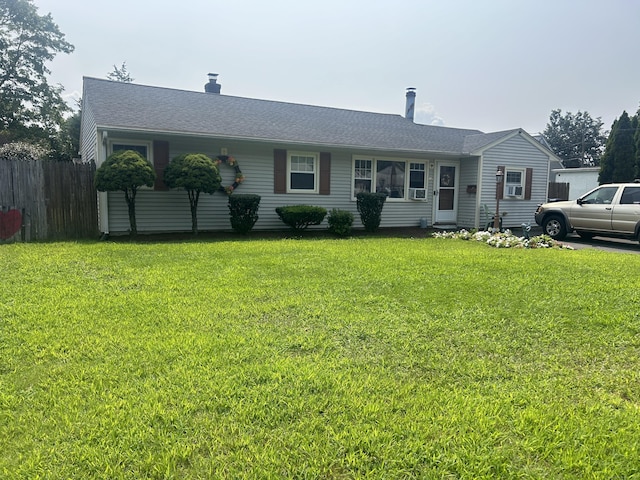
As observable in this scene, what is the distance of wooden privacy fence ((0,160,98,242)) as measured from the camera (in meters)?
9.35

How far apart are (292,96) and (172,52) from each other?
629cm

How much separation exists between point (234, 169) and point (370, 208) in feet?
13.4

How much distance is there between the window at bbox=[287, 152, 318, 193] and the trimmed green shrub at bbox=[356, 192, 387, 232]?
4.73 feet

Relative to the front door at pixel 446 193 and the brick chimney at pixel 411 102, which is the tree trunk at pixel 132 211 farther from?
the brick chimney at pixel 411 102

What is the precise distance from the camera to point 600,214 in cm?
1089

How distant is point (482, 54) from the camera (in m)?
12.0

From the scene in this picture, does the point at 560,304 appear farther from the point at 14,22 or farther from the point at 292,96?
the point at 14,22

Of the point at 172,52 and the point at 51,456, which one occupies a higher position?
the point at 172,52

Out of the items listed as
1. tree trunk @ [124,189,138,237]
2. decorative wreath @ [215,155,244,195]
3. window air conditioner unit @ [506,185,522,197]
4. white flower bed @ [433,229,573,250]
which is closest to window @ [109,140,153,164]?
tree trunk @ [124,189,138,237]

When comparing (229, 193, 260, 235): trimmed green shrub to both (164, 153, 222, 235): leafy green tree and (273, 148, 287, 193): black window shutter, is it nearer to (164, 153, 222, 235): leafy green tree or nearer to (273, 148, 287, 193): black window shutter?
(164, 153, 222, 235): leafy green tree

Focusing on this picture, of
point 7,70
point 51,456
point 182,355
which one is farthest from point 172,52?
point 7,70

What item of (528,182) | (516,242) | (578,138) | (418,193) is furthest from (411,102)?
(578,138)

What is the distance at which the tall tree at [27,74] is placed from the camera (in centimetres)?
2572

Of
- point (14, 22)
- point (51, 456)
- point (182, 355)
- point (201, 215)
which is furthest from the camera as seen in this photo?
point (14, 22)
